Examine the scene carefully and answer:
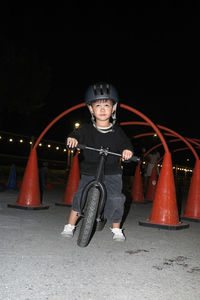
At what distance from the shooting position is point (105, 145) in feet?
15.4

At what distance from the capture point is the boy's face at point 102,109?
466 centimetres

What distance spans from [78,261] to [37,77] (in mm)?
23028

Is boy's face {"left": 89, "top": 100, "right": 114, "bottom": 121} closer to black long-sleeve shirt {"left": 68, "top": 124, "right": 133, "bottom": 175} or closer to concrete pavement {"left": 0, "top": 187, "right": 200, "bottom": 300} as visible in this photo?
black long-sleeve shirt {"left": 68, "top": 124, "right": 133, "bottom": 175}

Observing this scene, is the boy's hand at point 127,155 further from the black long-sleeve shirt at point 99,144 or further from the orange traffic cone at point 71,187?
the orange traffic cone at point 71,187

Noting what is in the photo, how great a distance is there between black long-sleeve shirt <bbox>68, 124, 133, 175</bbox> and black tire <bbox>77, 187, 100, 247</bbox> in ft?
2.11

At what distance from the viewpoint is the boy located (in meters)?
4.57

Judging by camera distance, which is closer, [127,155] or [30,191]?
[127,155]

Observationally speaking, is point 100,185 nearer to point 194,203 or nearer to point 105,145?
point 105,145

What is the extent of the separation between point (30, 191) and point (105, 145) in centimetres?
327

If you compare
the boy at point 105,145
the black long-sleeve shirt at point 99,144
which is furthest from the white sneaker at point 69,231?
the black long-sleeve shirt at point 99,144

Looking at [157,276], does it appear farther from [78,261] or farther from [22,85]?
[22,85]

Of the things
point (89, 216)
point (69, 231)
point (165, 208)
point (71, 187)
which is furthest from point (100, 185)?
point (71, 187)

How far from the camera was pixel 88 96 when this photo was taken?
4.65 m

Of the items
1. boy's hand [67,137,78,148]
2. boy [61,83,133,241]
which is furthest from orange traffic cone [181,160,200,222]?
boy's hand [67,137,78,148]
